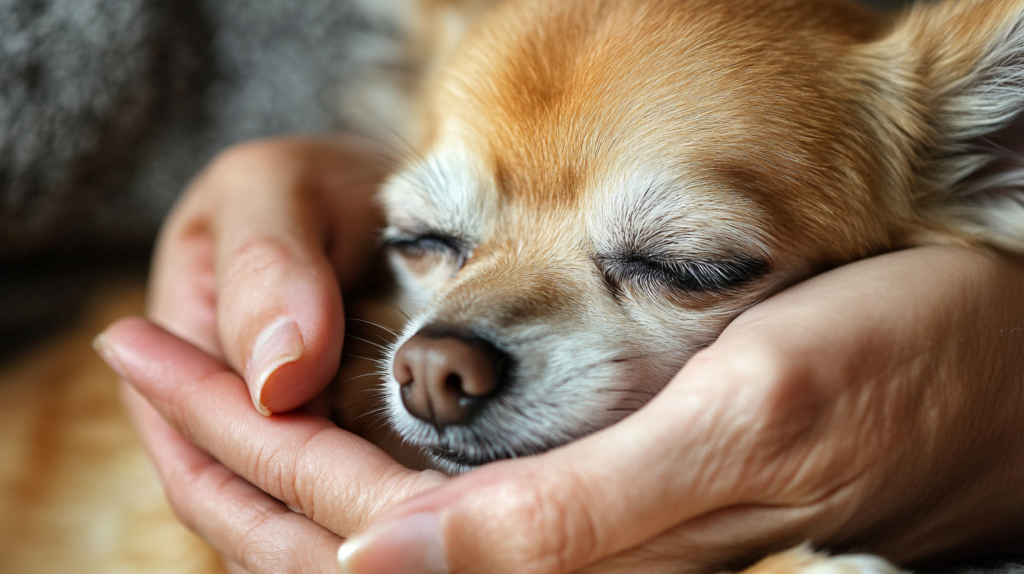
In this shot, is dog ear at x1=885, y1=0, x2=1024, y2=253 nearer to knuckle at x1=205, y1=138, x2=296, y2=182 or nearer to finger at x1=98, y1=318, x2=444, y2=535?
finger at x1=98, y1=318, x2=444, y2=535

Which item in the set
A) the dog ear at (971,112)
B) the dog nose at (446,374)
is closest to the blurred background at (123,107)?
the dog nose at (446,374)

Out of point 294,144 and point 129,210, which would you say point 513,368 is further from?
point 129,210

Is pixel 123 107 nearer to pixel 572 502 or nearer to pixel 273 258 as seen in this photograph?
pixel 273 258

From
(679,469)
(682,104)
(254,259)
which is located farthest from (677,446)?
(254,259)

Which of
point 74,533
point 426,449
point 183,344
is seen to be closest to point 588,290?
point 426,449

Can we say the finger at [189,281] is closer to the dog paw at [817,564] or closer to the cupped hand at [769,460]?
the cupped hand at [769,460]

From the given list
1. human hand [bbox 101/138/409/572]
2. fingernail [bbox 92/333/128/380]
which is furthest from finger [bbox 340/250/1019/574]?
fingernail [bbox 92/333/128/380]
